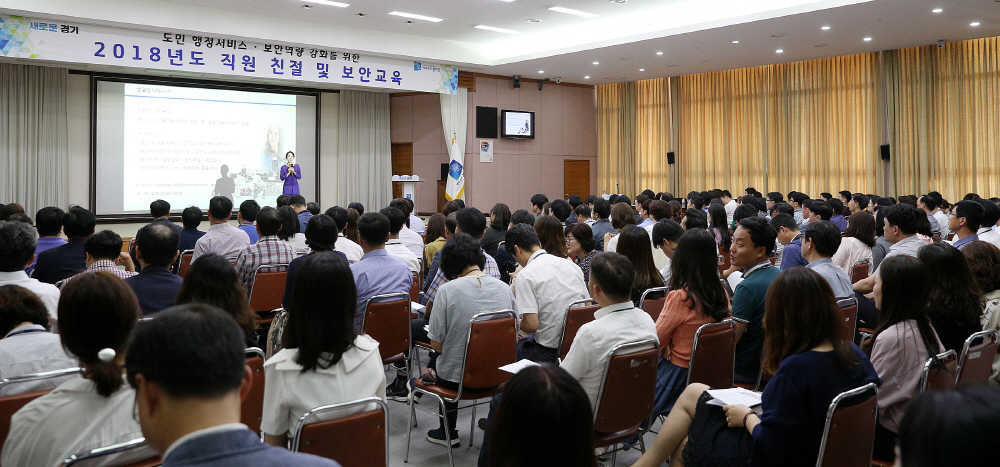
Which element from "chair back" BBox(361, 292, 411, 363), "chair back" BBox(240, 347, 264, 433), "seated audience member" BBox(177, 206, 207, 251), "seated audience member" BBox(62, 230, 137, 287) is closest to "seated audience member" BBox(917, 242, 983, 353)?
"chair back" BBox(361, 292, 411, 363)

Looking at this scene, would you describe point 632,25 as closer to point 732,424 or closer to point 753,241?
point 753,241

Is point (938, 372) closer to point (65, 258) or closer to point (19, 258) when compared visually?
point (19, 258)

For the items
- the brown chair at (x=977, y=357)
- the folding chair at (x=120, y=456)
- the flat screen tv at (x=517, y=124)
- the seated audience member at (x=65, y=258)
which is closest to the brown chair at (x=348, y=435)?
the folding chair at (x=120, y=456)

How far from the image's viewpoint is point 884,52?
43.6 ft

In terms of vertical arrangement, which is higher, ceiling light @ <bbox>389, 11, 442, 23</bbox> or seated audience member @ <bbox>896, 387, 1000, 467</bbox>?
ceiling light @ <bbox>389, 11, 442, 23</bbox>

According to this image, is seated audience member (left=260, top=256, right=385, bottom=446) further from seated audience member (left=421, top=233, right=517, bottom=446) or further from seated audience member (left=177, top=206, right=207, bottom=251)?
seated audience member (left=177, top=206, right=207, bottom=251)

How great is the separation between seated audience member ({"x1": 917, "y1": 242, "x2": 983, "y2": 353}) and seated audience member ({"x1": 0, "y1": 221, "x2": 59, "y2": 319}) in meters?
A: 4.27

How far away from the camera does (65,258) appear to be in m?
4.92

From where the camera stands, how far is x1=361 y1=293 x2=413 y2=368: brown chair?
165 inches

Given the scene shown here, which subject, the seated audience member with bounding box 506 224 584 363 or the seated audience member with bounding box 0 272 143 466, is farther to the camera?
the seated audience member with bounding box 506 224 584 363

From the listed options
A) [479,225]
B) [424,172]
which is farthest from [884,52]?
[479,225]

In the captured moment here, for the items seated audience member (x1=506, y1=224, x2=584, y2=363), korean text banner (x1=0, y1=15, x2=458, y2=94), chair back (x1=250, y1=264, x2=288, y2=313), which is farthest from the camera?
korean text banner (x1=0, y1=15, x2=458, y2=94)

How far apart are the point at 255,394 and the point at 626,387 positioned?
5.03 feet

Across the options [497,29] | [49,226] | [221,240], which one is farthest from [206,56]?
[49,226]
